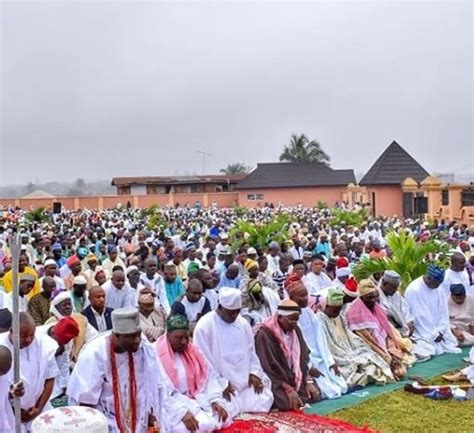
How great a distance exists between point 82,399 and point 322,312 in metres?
3.71

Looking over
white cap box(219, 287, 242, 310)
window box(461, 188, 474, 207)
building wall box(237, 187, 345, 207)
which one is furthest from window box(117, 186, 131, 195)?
white cap box(219, 287, 242, 310)

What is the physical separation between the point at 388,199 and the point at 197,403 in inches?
1187

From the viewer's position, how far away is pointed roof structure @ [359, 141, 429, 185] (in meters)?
35.6

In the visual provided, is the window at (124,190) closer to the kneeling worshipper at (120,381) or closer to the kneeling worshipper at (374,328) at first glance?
the kneeling worshipper at (374,328)

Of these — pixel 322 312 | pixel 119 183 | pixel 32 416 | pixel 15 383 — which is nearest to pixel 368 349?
pixel 322 312

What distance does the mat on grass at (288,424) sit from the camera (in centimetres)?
568

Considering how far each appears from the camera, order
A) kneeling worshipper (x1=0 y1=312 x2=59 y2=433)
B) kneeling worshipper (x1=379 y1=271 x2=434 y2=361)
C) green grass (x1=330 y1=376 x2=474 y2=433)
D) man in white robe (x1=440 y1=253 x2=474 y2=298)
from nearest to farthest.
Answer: kneeling worshipper (x1=0 y1=312 x2=59 y2=433) < green grass (x1=330 y1=376 x2=474 y2=433) < kneeling worshipper (x1=379 y1=271 x2=434 y2=361) < man in white robe (x1=440 y1=253 x2=474 y2=298)

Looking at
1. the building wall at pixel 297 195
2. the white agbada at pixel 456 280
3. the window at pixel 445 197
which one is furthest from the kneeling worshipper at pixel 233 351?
the building wall at pixel 297 195

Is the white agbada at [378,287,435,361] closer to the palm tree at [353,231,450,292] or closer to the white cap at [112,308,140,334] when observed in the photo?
the palm tree at [353,231,450,292]

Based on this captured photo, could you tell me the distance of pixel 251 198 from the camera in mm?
52750

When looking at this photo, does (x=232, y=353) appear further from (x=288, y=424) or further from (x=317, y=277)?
(x=317, y=277)

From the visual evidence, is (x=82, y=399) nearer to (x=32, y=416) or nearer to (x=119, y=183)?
(x=32, y=416)

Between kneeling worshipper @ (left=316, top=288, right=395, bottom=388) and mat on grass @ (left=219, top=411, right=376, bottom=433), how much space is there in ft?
4.68

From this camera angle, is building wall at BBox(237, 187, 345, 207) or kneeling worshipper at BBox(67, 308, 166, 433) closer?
kneeling worshipper at BBox(67, 308, 166, 433)
